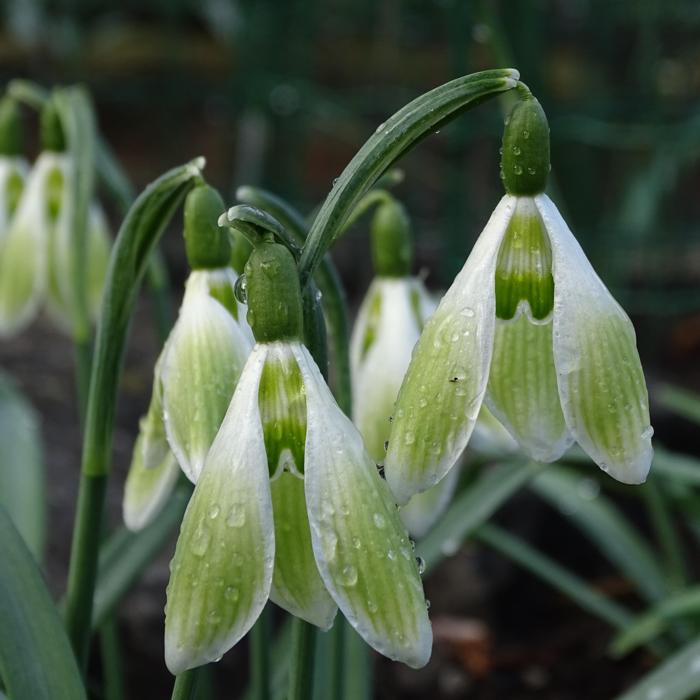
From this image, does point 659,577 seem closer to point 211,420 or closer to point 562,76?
point 211,420

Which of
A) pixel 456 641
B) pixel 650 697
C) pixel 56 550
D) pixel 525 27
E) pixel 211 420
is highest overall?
pixel 525 27

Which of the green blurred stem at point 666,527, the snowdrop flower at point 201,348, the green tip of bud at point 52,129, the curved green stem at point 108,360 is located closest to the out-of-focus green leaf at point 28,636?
the curved green stem at point 108,360

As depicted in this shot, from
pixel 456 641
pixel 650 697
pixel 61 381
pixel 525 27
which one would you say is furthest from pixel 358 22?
pixel 650 697

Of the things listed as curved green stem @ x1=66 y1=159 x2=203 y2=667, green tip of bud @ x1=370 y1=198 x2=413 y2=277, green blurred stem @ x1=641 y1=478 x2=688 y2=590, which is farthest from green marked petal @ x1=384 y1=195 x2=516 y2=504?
green blurred stem @ x1=641 y1=478 x2=688 y2=590

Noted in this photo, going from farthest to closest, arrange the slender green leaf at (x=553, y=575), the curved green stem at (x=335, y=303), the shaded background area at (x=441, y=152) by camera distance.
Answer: the shaded background area at (x=441, y=152) < the slender green leaf at (x=553, y=575) < the curved green stem at (x=335, y=303)

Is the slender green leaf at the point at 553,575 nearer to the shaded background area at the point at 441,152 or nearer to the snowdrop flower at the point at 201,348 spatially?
the shaded background area at the point at 441,152

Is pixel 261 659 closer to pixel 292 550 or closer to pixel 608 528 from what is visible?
pixel 292 550

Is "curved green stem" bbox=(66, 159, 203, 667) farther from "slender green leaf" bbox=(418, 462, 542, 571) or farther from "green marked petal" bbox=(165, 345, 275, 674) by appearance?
"slender green leaf" bbox=(418, 462, 542, 571)
